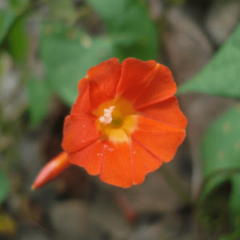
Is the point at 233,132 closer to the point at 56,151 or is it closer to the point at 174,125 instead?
the point at 174,125

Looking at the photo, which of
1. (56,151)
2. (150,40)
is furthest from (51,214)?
(150,40)

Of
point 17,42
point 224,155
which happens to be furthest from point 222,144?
point 17,42

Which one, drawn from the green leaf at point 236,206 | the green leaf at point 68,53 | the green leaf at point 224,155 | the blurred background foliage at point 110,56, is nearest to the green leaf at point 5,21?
the blurred background foliage at point 110,56

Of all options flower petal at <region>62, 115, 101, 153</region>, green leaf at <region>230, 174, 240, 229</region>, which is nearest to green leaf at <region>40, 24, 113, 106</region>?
flower petal at <region>62, 115, 101, 153</region>

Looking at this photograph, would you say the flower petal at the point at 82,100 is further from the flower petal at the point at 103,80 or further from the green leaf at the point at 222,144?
the green leaf at the point at 222,144

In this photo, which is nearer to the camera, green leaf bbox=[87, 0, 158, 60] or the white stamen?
the white stamen

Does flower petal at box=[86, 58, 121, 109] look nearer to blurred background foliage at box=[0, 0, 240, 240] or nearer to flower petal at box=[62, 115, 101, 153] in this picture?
flower petal at box=[62, 115, 101, 153]
